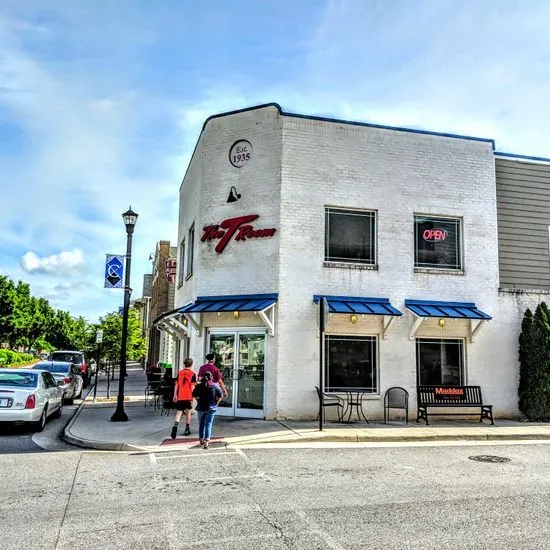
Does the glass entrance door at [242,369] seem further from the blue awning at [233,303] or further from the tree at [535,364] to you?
the tree at [535,364]

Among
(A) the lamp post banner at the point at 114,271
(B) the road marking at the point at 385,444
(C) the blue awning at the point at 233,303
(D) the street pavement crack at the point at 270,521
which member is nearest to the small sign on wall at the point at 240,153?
(C) the blue awning at the point at 233,303

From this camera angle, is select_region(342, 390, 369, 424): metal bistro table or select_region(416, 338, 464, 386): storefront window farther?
select_region(416, 338, 464, 386): storefront window

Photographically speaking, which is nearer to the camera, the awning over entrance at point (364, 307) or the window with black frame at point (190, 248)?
the awning over entrance at point (364, 307)

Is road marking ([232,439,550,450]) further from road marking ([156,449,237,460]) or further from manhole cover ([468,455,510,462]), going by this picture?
manhole cover ([468,455,510,462])

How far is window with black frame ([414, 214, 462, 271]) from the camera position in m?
15.1

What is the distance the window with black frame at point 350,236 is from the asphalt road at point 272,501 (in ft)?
20.2

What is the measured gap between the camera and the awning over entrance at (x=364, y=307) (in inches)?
526

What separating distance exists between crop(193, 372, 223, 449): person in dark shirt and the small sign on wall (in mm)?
6818

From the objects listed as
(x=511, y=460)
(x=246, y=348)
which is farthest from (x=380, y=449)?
(x=246, y=348)

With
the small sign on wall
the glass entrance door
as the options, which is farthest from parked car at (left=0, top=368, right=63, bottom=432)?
the small sign on wall

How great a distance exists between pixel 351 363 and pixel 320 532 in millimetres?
8933

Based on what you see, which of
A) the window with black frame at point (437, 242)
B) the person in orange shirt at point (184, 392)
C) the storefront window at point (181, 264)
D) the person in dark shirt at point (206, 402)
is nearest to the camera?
the person in dark shirt at point (206, 402)

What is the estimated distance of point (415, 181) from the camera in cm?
1516

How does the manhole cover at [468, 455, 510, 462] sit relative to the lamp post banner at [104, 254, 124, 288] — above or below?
below
